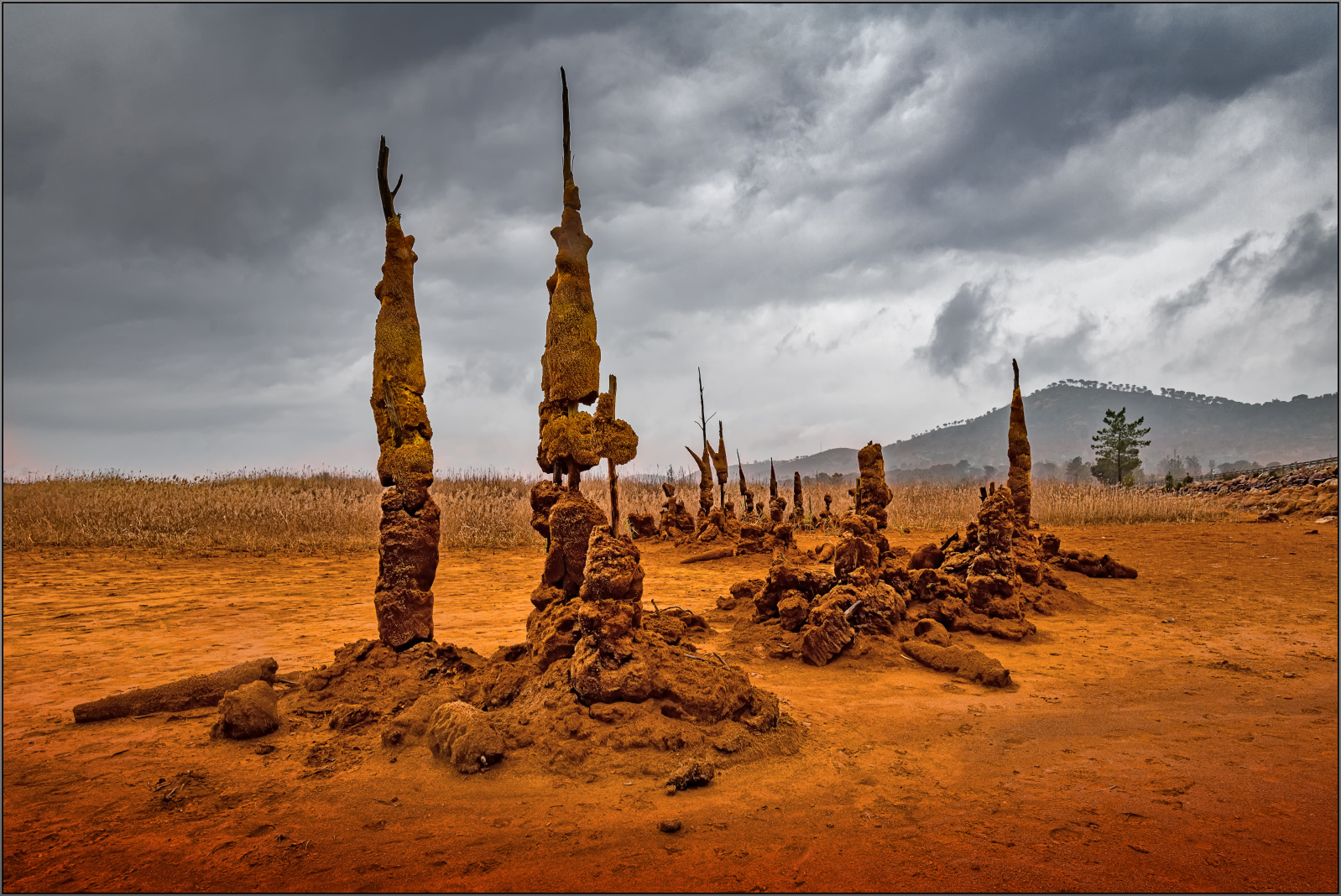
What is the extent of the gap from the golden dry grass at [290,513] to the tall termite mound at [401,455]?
617 cm

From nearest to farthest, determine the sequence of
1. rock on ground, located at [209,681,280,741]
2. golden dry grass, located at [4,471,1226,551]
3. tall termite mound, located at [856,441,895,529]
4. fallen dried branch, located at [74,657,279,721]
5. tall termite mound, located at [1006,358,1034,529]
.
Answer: rock on ground, located at [209,681,280,741] < fallen dried branch, located at [74,657,279,721] < tall termite mound, located at [856,441,895,529] < tall termite mound, located at [1006,358,1034,529] < golden dry grass, located at [4,471,1226,551]

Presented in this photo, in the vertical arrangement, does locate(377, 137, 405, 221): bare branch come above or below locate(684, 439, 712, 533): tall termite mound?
above

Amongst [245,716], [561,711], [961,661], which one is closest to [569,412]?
[561,711]

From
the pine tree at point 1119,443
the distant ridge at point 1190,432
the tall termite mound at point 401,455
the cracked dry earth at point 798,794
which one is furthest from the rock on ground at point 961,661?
the distant ridge at point 1190,432

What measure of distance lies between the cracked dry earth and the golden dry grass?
7.50m

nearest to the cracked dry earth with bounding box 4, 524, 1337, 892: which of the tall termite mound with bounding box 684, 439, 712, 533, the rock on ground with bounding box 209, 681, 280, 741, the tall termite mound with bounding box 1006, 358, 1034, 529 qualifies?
the rock on ground with bounding box 209, 681, 280, 741

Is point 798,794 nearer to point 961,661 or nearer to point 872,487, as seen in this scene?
point 961,661

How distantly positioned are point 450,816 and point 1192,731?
189 inches

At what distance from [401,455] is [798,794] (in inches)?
157

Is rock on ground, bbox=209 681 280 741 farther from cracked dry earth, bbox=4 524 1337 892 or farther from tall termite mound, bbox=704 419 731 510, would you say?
tall termite mound, bbox=704 419 731 510

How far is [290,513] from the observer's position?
17641mm

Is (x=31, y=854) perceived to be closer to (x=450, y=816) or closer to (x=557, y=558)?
(x=450, y=816)

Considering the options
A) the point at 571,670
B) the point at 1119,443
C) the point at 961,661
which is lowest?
the point at 961,661

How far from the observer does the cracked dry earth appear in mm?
2658
